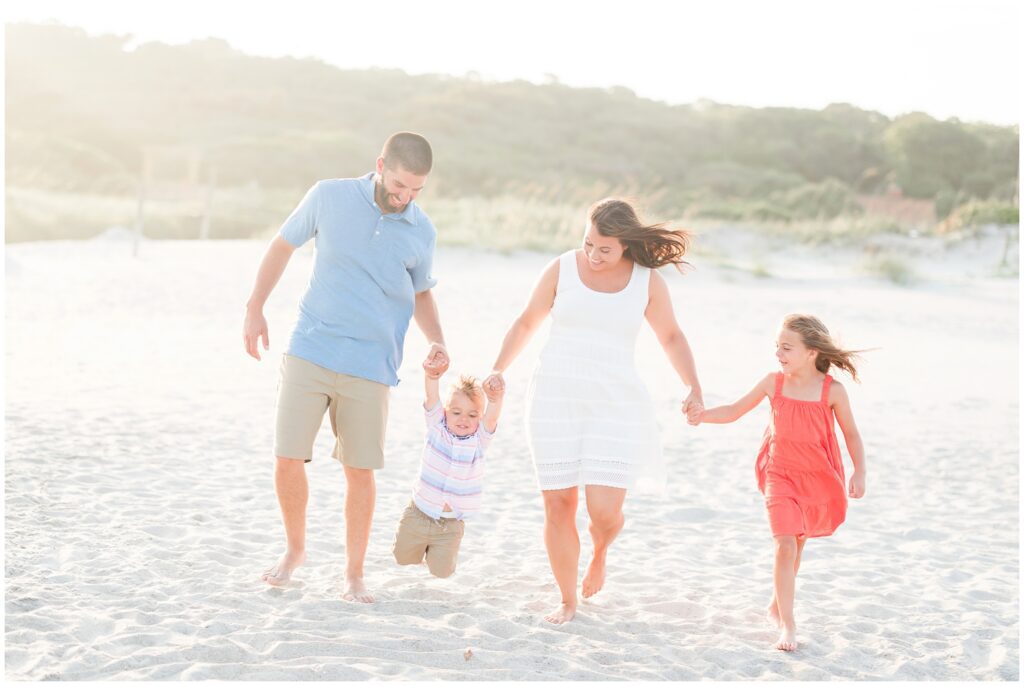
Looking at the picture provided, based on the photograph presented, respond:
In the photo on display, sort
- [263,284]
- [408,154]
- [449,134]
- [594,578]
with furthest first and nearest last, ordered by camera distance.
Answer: [449,134] < [594,578] < [263,284] < [408,154]

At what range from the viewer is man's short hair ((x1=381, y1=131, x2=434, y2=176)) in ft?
14.9

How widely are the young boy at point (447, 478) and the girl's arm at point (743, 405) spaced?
861mm

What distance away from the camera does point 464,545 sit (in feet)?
19.5

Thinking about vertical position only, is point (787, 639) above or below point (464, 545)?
above

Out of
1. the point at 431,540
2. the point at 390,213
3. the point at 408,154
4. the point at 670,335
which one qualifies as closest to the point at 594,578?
the point at 431,540

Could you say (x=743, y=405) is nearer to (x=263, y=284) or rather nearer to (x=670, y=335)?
(x=670, y=335)

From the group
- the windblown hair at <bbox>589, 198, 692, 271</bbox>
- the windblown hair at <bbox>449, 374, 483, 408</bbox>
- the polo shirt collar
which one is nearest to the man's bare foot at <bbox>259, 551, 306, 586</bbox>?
the windblown hair at <bbox>449, 374, 483, 408</bbox>

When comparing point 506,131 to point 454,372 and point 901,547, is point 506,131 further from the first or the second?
point 901,547

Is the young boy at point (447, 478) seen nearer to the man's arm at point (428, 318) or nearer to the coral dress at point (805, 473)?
the man's arm at point (428, 318)

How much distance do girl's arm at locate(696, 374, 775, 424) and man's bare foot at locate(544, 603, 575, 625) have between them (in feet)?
2.94

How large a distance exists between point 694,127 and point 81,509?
49.5 metres

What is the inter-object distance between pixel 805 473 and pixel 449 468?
143 centimetres

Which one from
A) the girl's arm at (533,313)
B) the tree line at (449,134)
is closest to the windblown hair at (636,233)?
the girl's arm at (533,313)

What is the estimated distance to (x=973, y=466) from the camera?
28.2ft
